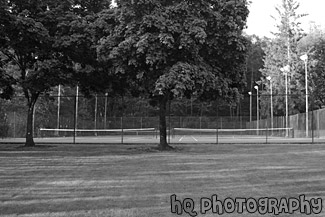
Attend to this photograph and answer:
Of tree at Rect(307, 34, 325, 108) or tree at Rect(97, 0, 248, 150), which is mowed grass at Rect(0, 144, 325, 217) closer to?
tree at Rect(97, 0, 248, 150)

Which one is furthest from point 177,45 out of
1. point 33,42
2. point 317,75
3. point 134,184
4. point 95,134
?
point 317,75

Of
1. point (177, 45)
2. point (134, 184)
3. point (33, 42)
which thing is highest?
point (33, 42)

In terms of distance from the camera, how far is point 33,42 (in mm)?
20859

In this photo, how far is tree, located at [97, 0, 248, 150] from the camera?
17172 millimetres

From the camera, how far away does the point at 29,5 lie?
70.6ft

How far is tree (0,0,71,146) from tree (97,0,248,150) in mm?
3047

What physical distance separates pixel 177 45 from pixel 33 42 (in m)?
7.70

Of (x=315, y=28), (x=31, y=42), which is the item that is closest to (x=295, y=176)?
(x=31, y=42)

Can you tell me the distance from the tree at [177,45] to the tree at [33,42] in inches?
120

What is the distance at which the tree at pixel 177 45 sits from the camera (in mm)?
17172

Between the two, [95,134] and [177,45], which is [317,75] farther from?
[177,45]

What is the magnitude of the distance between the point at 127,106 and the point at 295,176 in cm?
4909

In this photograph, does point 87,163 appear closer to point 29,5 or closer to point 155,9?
point 155,9

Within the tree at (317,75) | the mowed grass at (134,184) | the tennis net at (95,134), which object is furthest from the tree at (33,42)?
the tree at (317,75)
